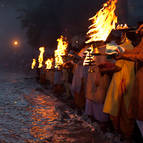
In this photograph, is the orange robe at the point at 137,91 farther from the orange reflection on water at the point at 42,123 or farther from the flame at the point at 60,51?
the flame at the point at 60,51

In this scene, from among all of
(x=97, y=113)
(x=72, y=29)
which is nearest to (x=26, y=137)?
(x=97, y=113)

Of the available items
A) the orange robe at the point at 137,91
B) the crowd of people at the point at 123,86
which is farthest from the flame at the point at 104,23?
the orange robe at the point at 137,91

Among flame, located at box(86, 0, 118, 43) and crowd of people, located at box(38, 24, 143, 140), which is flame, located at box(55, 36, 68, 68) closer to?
flame, located at box(86, 0, 118, 43)

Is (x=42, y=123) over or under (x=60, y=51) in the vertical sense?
under

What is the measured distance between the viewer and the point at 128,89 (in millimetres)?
4332

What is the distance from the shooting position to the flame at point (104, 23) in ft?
17.2

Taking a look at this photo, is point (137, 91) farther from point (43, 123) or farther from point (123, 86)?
point (43, 123)

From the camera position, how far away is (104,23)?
545 cm

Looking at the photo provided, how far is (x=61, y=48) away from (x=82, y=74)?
7.76 m

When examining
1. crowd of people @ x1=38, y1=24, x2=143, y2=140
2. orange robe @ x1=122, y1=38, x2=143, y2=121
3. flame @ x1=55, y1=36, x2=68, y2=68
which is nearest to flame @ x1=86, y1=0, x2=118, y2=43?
crowd of people @ x1=38, y1=24, x2=143, y2=140

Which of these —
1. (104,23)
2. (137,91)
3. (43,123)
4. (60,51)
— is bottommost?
(43,123)

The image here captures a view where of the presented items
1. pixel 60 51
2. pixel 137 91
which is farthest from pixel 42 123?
pixel 60 51

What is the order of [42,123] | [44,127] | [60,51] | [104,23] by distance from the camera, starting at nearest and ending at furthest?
[104,23] → [44,127] → [42,123] → [60,51]

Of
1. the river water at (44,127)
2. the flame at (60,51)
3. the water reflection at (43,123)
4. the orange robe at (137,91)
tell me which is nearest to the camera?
the orange robe at (137,91)
